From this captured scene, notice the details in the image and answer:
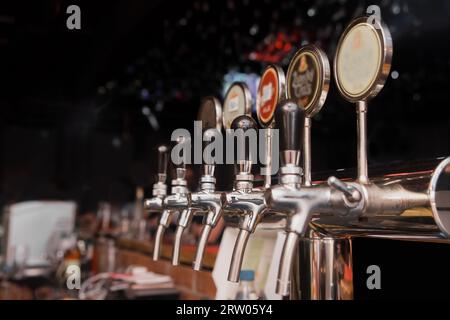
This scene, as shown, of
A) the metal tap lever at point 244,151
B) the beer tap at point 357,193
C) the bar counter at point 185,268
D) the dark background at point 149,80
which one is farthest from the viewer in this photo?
the dark background at point 149,80

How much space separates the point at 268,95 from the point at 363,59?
0.34 meters

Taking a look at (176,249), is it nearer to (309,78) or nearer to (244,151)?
(244,151)

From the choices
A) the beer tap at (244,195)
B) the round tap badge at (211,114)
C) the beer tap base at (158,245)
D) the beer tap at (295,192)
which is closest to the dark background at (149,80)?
the round tap badge at (211,114)

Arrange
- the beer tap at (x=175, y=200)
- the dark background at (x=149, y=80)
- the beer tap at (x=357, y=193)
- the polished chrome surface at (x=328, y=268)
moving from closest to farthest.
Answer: the beer tap at (x=357, y=193)
the polished chrome surface at (x=328, y=268)
the beer tap at (x=175, y=200)
the dark background at (x=149, y=80)

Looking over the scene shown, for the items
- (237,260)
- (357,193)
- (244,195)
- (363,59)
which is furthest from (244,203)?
(363,59)

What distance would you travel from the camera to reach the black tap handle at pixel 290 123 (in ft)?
2.59

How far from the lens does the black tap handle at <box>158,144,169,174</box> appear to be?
1.35 metres

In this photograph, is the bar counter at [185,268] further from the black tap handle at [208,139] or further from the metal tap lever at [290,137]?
the metal tap lever at [290,137]

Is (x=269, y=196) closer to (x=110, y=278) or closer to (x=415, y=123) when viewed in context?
(x=110, y=278)

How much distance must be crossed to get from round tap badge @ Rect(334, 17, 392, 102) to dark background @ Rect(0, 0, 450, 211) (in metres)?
0.87

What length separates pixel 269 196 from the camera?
2.65 ft

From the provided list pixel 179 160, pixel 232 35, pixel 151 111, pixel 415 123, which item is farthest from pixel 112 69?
pixel 179 160

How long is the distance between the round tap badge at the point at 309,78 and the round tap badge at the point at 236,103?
16 centimetres

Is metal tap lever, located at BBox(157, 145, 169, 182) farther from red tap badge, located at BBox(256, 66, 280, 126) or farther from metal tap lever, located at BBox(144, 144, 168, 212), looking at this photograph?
red tap badge, located at BBox(256, 66, 280, 126)
